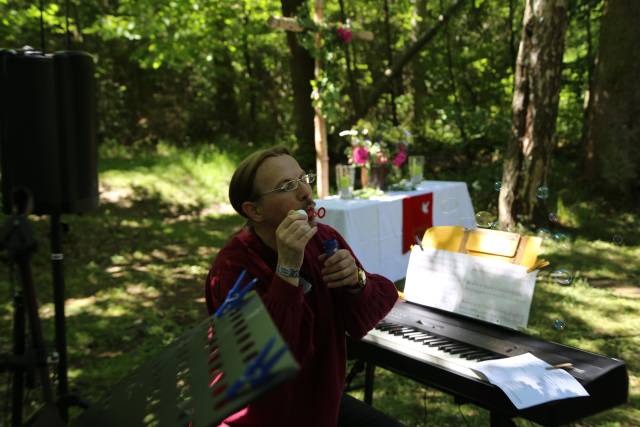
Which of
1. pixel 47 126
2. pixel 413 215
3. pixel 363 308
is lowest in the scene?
pixel 413 215

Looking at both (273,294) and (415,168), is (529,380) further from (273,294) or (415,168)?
(415,168)

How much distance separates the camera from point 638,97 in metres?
7.65

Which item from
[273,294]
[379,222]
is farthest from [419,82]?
[273,294]

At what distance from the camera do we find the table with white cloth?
4.79m

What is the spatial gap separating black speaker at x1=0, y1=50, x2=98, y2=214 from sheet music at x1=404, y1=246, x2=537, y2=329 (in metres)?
1.52

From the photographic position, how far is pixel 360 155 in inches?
223

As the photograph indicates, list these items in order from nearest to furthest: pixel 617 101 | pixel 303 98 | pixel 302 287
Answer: pixel 302 287 → pixel 617 101 → pixel 303 98

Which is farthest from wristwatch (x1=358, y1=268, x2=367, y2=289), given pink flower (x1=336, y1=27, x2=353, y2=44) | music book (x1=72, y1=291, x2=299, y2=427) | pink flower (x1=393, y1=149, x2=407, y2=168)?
pink flower (x1=336, y1=27, x2=353, y2=44)

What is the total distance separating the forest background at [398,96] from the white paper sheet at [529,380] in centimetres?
78

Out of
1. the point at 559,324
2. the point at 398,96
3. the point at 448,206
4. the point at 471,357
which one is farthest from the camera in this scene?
→ the point at 398,96

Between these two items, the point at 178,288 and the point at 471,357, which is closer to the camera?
the point at 471,357

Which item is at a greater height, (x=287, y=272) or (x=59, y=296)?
(x=287, y=272)

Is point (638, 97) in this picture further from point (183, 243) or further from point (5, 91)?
point (5, 91)

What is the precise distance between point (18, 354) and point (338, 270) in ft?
3.46
